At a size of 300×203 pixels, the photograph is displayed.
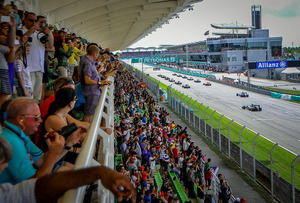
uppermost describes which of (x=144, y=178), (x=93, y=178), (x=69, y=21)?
(x=69, y=21)

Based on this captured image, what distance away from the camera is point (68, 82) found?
2994 millimetres

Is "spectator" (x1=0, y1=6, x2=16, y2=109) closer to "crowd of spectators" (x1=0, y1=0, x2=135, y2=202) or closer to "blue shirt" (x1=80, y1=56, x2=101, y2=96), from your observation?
"crowd of spectators" (x1=0, y1=0, x2=135, y2=202)

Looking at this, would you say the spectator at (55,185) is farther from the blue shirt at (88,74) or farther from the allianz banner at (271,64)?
the allianz banner at (271,64)

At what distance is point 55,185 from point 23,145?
24.9 inches

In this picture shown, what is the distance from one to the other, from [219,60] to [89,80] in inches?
3291

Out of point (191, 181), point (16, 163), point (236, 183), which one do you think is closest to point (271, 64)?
point (236, 183)

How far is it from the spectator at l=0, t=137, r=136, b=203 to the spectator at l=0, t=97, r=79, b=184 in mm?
394

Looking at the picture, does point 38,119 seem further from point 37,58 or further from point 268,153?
point 268,153

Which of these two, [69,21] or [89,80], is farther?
[69,21]

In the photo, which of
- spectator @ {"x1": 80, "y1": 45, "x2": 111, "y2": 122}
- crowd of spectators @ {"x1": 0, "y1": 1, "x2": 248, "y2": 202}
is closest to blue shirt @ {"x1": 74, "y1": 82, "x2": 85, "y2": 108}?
crowd of spectators @ {"x1": 0, "y1": 1, "x2": 248, "y2": 202}

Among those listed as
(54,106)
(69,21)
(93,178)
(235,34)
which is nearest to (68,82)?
(54,106)

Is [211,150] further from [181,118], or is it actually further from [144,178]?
[144,178]

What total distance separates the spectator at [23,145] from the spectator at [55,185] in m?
0.39

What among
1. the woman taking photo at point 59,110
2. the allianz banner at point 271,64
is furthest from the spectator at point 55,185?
the allianz banner at point 271,64
